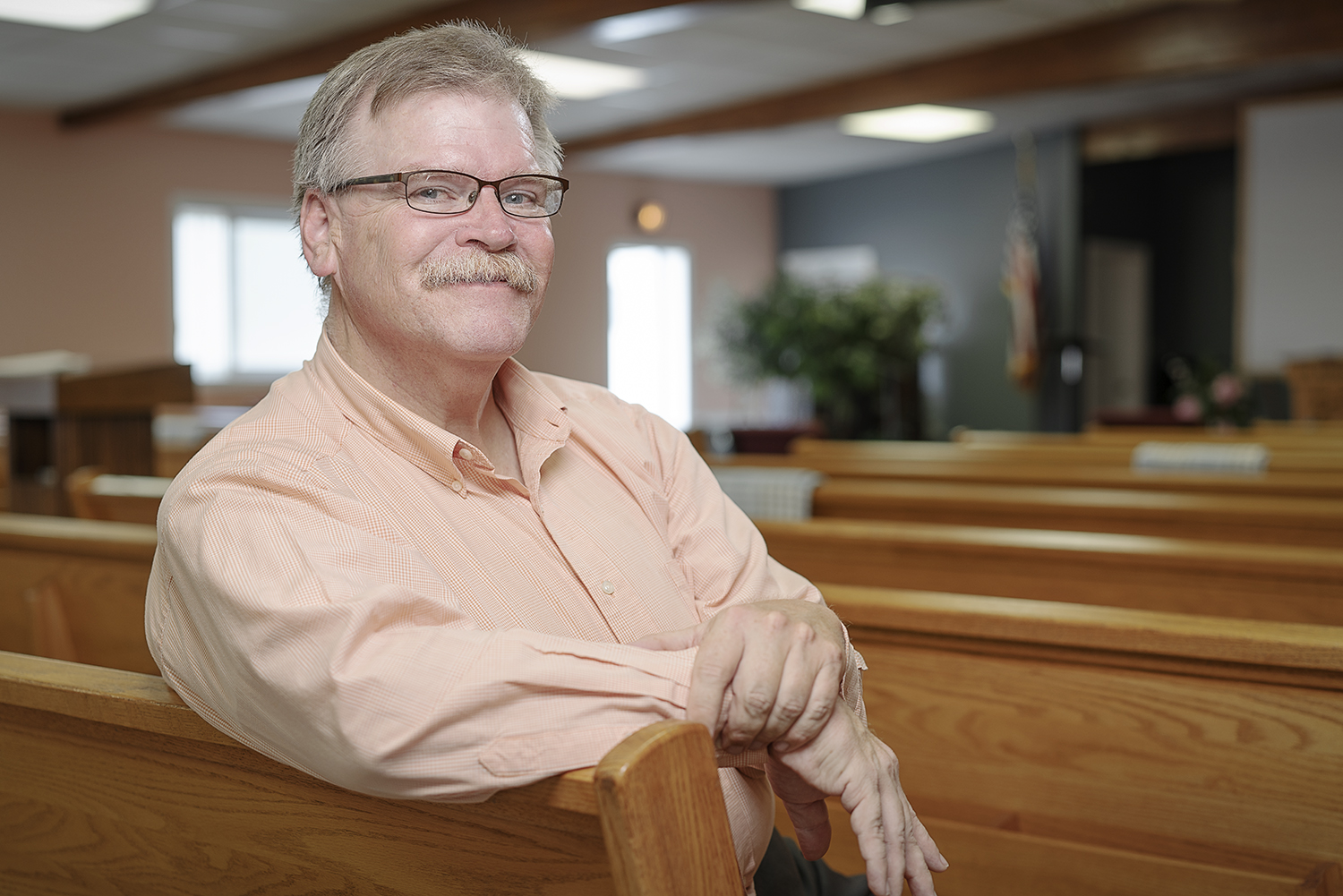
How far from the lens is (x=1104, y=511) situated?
7.54 feet

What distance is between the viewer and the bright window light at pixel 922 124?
321 inches

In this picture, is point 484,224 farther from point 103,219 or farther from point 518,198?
point 103,219

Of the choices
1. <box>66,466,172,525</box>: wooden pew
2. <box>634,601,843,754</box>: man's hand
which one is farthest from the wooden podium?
<box>634,601,843,754</box>: man's hand

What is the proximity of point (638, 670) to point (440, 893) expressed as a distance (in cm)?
20

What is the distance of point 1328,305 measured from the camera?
7.52 meters

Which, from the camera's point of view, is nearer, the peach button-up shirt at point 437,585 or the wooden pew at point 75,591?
the peach button-up shirt at point 437,585

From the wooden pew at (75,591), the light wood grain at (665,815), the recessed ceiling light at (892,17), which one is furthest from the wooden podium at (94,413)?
the recessed ceiling light at (892,17)

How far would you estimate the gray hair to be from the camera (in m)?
1.07

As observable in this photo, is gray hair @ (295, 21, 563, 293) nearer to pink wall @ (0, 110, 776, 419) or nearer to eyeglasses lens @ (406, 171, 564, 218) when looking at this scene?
eyeglasses lens @ (406, 171, 564, 218)

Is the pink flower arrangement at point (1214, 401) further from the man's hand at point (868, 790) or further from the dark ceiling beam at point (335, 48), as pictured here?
the man's hand at point (868, 790)

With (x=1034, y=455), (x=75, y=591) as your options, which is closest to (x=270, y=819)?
(x=75, y=591)

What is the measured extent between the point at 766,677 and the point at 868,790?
132 mm

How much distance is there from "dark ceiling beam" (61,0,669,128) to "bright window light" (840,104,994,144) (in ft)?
10.9

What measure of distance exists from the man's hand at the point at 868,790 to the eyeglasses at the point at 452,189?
549 mm
